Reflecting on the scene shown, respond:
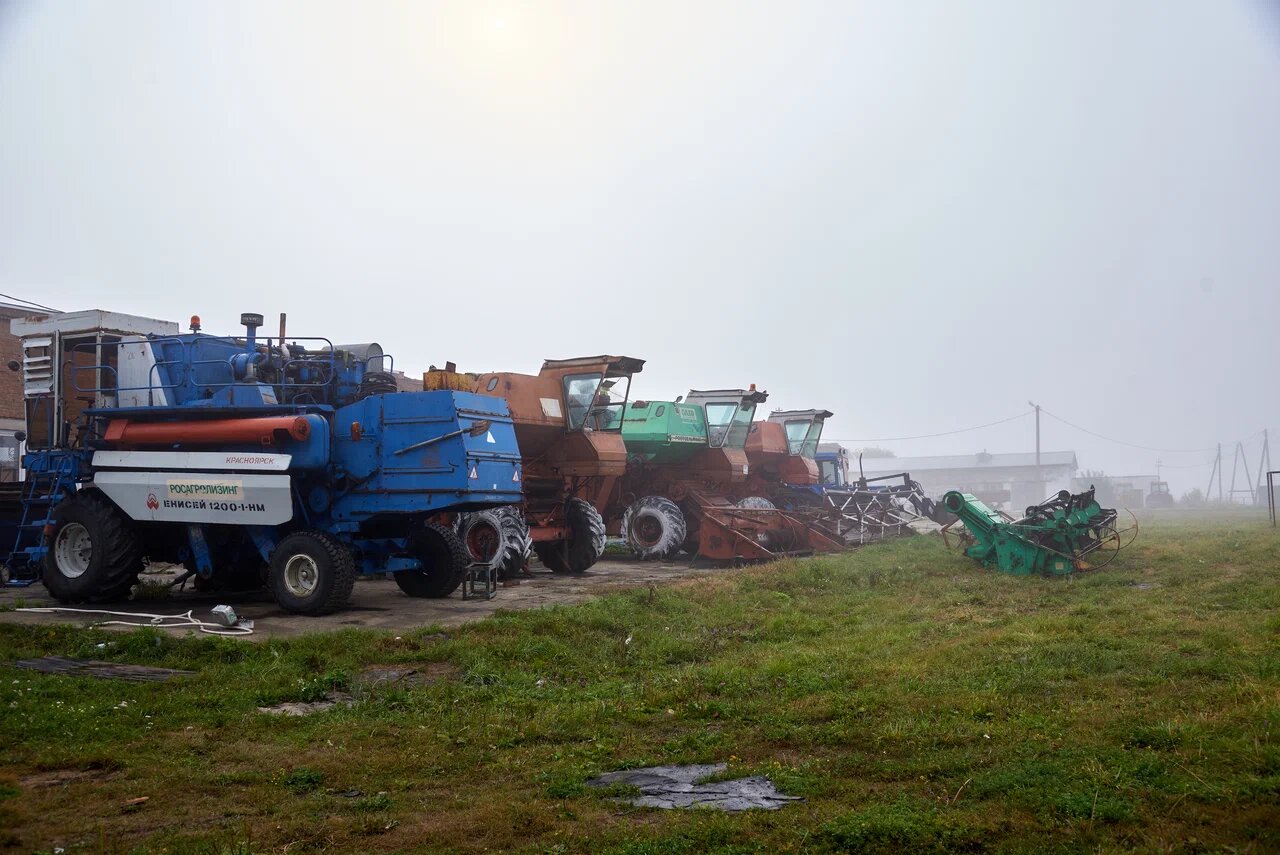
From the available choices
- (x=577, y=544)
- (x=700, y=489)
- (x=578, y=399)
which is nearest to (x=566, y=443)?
(x=578, y=399)

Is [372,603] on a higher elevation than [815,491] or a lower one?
lower

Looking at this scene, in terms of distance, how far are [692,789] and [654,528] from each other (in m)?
15.1

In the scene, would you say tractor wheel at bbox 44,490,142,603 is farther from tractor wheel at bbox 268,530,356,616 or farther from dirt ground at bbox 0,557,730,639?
tractor wheel at bbox 268,530,356,616

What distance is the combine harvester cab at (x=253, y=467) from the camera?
1178 centimetres

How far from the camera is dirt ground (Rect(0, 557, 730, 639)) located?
11.0 m

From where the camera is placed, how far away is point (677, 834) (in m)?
4.64

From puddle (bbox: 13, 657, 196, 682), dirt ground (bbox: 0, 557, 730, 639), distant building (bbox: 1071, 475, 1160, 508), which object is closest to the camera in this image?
puddle (bbox: 13, 657, 196, 682)

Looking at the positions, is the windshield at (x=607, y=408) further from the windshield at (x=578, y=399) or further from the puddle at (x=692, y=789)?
the puddle at (x=692, y=789)

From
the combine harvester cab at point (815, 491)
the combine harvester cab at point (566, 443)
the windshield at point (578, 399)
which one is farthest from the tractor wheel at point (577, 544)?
the combine harvester cab at point (815, 491)

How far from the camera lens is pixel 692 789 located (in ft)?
18.0

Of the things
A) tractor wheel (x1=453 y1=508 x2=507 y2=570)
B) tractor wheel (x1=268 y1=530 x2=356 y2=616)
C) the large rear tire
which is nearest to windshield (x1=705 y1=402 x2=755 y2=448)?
the large rear tire

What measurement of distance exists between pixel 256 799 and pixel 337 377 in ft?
27.4

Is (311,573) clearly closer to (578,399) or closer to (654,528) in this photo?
(578,399)

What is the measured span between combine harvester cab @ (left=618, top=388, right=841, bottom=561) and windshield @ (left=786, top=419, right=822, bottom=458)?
5.20 m
